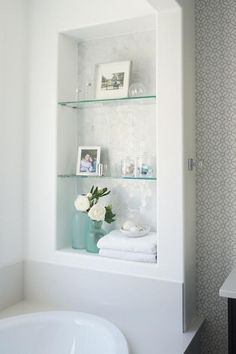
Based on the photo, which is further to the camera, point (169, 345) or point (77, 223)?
point (77, 223)

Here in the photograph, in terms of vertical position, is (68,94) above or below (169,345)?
above

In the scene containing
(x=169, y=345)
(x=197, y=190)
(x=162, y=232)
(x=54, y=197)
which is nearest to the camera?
(x=169, y=345)

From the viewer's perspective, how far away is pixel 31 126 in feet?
7.33

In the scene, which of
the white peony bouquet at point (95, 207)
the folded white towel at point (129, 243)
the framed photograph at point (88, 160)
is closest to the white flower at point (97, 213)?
the white peony bouquet at point (95, 207)

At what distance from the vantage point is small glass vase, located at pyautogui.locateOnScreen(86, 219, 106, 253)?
82.9 inches

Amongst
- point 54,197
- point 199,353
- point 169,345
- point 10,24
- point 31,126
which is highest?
point 10,24

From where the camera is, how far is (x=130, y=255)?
191 cm

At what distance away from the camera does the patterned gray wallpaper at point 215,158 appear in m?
1.92

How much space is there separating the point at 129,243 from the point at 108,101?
32.3 inches

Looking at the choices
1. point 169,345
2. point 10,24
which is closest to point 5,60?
point 10,24

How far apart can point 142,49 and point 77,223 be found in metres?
1.12

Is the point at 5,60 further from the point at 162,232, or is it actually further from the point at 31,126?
the point at 162,232

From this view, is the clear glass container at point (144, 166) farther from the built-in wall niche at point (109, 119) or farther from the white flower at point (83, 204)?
the white flower at point (83, 204)

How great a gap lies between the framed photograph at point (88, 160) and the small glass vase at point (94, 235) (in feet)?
1.00
